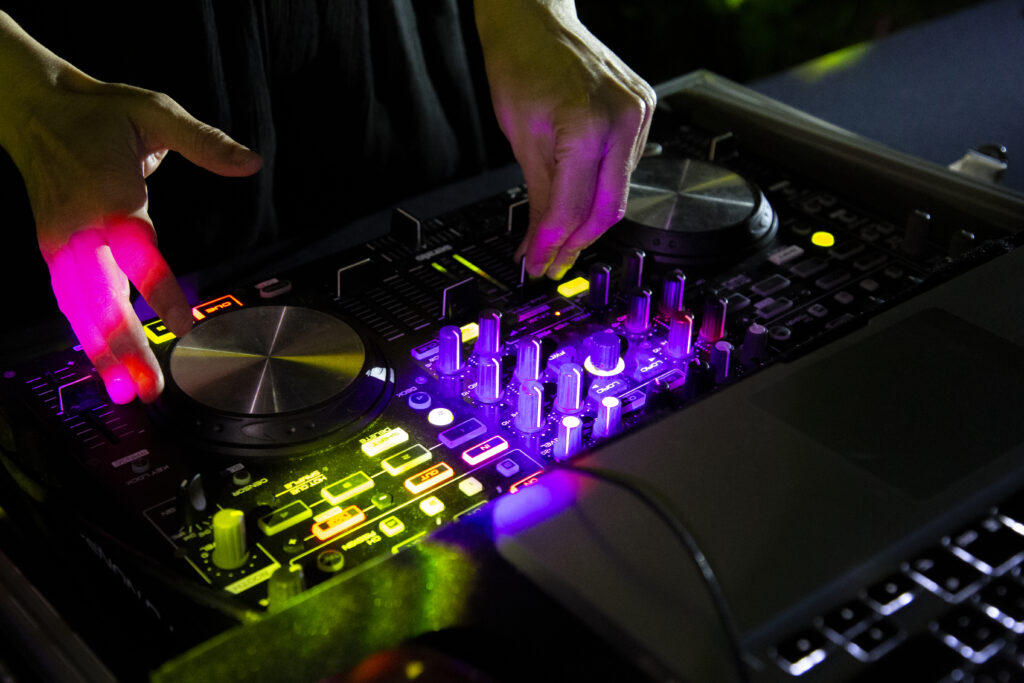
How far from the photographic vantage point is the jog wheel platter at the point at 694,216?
1.31m

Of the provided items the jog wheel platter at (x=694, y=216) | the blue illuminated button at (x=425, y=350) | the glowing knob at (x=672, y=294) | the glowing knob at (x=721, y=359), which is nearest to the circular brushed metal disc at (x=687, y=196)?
the jog wheel platter at (x=694, y=216)

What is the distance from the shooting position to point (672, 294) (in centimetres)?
121

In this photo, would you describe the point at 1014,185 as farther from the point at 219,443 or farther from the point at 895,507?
the point at 219,443

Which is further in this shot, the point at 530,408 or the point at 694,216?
the point at 694,216

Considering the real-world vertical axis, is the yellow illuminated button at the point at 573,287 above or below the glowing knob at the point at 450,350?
below

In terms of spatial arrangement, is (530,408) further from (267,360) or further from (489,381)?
(267,360)

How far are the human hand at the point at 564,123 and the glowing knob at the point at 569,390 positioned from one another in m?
0.22

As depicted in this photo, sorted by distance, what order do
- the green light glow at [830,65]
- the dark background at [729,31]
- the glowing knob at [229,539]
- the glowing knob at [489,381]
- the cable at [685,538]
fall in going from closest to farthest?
the cable at [685,538], the glowing knob at [229,539], the glowing knob at [489,381], the green light glow at [830,65], the dark background at [729,31]

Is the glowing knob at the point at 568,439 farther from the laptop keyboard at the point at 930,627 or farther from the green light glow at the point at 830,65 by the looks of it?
the green light glow at the point at 830,65

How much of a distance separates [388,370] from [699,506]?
439 millimetres

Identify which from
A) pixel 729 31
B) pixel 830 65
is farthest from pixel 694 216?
pixel 729 31

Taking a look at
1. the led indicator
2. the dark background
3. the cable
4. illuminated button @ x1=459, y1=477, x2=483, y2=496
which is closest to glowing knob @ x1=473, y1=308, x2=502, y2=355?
illuminated button @ x1=459, y1=477, x2=483, y2=496

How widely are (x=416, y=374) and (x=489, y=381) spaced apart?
94 millimetres

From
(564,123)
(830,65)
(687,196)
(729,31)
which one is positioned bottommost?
(729,31)
